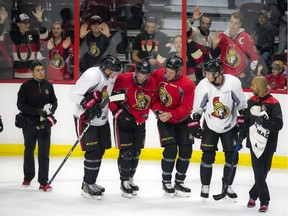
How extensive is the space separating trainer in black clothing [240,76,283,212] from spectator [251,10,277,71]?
227 cm

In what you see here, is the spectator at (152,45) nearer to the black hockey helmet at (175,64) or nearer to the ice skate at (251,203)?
the black hockey helmet at (175,64)

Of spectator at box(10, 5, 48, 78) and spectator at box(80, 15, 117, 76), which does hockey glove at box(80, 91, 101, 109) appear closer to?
spectator at box(80, 15, 117, 76)

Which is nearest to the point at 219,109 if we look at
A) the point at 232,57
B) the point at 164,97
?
the point at 164,97

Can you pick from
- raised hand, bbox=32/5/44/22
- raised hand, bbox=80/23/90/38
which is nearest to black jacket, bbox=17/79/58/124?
raised hand, bbox=80/23/90/38

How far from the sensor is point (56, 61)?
9734mm

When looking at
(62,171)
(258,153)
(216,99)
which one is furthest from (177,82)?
(62,171)

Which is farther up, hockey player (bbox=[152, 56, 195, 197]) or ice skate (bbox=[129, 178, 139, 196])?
hockey player (bbox=[152, 56, 195, 197])

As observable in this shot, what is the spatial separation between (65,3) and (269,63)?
7.30 ft

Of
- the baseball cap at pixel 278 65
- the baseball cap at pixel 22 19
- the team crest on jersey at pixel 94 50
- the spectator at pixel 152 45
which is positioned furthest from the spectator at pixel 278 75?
the baseball cap at pixel 22 19

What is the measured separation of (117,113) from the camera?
7.63 meters

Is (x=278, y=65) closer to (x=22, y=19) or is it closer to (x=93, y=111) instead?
(x=93, y=111)

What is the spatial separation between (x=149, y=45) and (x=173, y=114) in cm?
208

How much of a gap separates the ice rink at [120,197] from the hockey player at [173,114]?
0.89ft

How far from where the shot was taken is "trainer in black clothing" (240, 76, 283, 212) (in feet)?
23.0
